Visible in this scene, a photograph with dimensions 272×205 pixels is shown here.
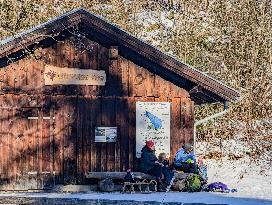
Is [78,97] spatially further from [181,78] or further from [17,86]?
[181,78]

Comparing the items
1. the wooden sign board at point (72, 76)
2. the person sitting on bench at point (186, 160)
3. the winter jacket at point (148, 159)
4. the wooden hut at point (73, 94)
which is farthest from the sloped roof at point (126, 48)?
the winter jacket at point (148, 159)

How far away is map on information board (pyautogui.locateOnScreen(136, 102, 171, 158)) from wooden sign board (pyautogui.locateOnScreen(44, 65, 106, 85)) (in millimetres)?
1455

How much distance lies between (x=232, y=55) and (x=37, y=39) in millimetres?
17094

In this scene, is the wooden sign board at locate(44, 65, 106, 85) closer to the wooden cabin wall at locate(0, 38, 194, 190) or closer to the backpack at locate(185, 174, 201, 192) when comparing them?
the wooden cabin wall at locate(0, 38, 194, 190)

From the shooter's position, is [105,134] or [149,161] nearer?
[149,161]

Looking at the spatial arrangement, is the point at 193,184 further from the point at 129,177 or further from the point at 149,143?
the point at 129,177

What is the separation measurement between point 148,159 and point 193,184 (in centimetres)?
148

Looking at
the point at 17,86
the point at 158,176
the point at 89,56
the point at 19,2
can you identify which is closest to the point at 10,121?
the point at 17,86

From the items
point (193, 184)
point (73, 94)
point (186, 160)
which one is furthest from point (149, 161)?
point (73, 94)

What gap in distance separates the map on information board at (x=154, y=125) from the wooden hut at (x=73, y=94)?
159mm

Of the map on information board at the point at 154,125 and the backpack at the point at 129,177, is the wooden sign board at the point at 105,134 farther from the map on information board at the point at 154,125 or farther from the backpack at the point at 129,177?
the backpack at the point at 129,177

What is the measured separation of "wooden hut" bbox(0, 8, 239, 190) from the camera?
14234 mm

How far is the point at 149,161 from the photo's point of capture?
14.6 metres

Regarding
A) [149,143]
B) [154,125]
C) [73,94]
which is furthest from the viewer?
[154,125]
